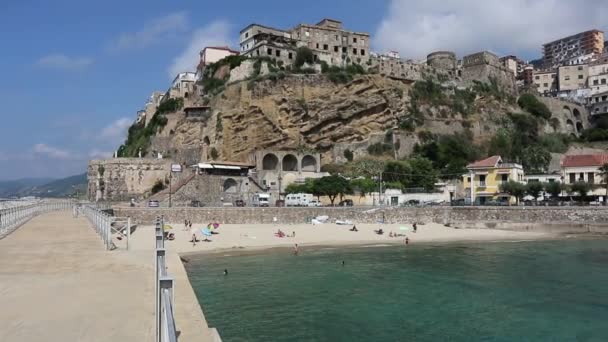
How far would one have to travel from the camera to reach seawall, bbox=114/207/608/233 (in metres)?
39.6

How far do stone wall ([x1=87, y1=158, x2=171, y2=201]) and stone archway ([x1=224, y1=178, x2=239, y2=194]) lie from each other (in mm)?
8183

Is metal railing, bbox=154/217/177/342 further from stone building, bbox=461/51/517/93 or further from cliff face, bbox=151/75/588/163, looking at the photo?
stone building, bbox=461/51/517/93

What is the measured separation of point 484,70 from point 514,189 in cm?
4186

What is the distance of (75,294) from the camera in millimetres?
9391

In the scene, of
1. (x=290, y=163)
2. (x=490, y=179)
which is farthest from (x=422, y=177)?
(x=290, y=163)

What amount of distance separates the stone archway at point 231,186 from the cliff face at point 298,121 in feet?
22.5

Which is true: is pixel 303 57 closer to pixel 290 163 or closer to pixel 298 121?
pixel 298 121

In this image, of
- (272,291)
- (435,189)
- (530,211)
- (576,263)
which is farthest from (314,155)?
(272,291)

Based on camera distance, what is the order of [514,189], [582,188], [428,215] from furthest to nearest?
[514,189] → [582,188] → [428,215]

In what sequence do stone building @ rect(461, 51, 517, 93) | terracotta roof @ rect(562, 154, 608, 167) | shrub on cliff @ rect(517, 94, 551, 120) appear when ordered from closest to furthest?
1. terracotta roof @ rect(562, 154, 608, 167)
2. shrub on cliff @ rect(517, 94, 551, 120)
3. stone building @ rect(461, 51, 517, 93)

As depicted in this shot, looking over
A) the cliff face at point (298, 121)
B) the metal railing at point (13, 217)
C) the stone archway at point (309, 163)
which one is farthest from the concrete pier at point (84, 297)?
the cliff face at point (298, 121)

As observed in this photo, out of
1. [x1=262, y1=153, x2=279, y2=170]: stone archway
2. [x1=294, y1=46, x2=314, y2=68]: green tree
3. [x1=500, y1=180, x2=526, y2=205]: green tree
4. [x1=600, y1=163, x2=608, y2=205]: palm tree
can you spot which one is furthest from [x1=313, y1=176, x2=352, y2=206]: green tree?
[x1=294, y1=46, x2=314, y2=68]: green tree

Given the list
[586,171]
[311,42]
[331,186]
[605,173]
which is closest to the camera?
[605,173]

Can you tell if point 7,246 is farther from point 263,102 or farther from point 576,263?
point 263,102
